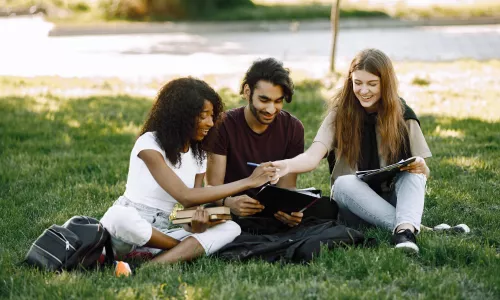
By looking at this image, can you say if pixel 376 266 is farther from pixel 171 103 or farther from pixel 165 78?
pixel 165 78

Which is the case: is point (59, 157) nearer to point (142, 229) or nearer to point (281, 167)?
point (281, 167)

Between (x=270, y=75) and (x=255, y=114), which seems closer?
(x=270, y=75)

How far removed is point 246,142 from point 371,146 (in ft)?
2.91

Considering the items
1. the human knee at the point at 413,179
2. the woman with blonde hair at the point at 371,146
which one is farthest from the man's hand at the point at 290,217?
the human knee at the point at 413,179

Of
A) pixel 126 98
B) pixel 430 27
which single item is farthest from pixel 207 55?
pixel 430 27

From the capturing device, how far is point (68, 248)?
14.5ft

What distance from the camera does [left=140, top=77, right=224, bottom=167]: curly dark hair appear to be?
495 centimetres

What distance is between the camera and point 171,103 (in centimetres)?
502

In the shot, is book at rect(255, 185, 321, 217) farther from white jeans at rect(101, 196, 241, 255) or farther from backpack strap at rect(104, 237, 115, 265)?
backpack strap at rect(104, 237, 115, 265)

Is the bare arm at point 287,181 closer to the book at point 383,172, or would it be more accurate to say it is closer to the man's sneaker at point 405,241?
the book at point 383,172

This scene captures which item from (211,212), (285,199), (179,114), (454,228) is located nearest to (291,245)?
(285,199)

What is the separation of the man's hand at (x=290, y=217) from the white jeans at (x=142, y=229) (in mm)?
353

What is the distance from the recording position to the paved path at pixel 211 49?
12.7 metres

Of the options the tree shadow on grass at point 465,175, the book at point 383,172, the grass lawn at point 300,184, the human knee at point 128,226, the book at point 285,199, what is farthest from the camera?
the tree shadow on grass at point 465,175
